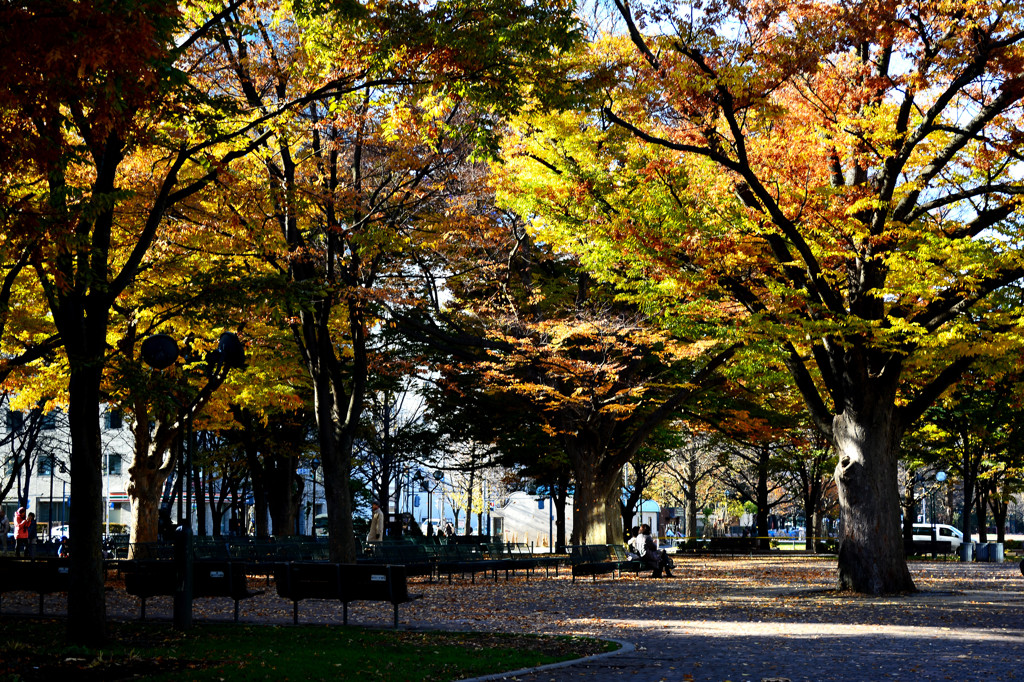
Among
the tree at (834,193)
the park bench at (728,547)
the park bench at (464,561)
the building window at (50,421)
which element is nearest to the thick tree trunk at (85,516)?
the tree at (834,193)

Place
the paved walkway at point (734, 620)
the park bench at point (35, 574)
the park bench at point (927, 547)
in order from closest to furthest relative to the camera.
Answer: the paved walkway at point (734, 620), the park bench at point (35, 574), the park bench at point (927, 547)

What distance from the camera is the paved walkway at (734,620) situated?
9547mm

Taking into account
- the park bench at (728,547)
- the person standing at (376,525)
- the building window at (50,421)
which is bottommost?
the park bench at (728,547)

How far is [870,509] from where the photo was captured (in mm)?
18688

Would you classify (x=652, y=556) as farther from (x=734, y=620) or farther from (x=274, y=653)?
(x=274, y=653)

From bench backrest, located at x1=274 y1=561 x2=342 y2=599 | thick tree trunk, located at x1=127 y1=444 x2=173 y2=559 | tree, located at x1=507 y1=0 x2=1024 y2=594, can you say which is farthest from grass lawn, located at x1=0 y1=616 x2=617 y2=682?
thick tree trunk, located at x1=127 y1=444 x2=173 y2=559

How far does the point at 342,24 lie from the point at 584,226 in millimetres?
8140

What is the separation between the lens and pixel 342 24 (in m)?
13.2

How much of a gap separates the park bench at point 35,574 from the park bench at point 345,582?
3066 mm

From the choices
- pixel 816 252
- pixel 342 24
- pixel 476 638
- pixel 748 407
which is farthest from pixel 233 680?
pixel 748 407

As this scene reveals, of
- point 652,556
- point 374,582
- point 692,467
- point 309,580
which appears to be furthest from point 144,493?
point 692,467

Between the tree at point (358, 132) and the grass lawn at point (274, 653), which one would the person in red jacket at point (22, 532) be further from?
the grass lawn at point (274, 653)

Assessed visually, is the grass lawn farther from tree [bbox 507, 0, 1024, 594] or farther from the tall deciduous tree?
tree [bbox 507, 0, 1024, 594]

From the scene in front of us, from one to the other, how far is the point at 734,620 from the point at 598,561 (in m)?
9.55
